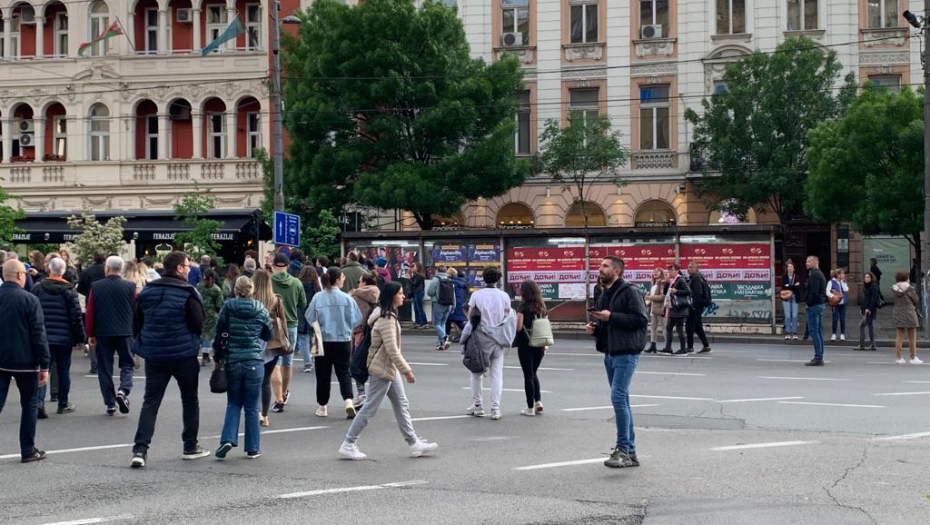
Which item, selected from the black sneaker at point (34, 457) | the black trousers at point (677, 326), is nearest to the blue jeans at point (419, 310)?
the black trousers at point (677, 326)

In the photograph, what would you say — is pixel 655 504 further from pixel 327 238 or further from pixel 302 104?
pixel 302 104

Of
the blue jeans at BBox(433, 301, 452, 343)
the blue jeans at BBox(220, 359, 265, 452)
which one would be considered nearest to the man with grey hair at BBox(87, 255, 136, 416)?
the blue jeans at BBox(220, 359, 265, 452)

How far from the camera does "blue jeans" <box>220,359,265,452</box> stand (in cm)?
1029

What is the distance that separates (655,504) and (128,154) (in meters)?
36.8

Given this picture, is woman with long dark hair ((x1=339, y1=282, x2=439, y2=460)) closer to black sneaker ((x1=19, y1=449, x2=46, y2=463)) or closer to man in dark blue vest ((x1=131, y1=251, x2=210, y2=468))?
man in dark blue vest ((x1=131, y1=251, x2=210, y2=468))

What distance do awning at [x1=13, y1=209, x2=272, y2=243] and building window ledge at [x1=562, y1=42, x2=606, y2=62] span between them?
39.4 feet

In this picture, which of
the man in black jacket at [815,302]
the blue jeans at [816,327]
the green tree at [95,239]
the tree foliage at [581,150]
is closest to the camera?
the blue jeans at [816,327]

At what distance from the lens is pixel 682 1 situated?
131 feet

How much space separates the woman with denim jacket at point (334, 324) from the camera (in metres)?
13.0

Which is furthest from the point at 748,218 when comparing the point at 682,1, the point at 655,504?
the point at 655,504

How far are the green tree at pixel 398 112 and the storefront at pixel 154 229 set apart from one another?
316 centimetres

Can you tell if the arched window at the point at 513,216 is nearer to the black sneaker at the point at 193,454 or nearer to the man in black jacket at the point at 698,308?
the man in black jacket at the point at 698,308

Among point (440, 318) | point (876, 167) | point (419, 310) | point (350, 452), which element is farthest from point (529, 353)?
point (876, 167)

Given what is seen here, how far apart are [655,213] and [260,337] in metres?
30.9
